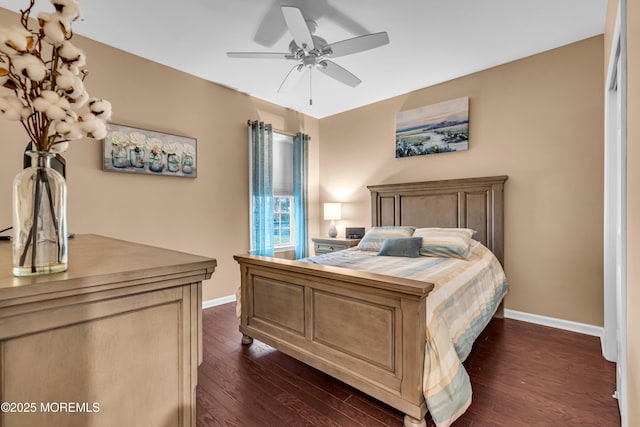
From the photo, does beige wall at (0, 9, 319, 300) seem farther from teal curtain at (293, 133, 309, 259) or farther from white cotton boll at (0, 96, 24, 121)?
white cotton boll at (0, 96, 24, 121)

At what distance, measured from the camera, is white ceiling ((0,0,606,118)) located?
236 centimetres

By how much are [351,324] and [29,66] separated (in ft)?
5.95

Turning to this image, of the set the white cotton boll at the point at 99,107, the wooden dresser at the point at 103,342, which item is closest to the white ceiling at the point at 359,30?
the white cotton boll at the point at 99,107

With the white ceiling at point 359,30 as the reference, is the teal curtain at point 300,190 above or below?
below

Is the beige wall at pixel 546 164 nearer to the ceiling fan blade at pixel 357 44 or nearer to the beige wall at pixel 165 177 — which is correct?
the ceiling fan blade at pixel 357 44

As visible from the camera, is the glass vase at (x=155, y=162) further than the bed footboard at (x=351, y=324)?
Yes

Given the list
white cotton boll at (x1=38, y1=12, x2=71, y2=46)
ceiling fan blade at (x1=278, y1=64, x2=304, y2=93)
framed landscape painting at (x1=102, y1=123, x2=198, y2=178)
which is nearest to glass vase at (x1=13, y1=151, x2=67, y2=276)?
white cotton boll at (x1=38, y1=12, x2=71, y2=46)

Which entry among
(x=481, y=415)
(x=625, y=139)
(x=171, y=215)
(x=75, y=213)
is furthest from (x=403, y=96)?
(x=75, y=213)

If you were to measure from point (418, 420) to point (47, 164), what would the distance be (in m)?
1.92

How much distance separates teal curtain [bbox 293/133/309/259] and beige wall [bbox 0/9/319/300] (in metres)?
0.43

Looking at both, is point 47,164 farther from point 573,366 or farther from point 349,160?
point 349,160

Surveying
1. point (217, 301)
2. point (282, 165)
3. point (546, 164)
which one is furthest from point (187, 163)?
point (546, 164)

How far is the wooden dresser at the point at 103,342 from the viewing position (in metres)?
0.61

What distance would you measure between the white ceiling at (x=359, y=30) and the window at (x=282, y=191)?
122 centimetres
